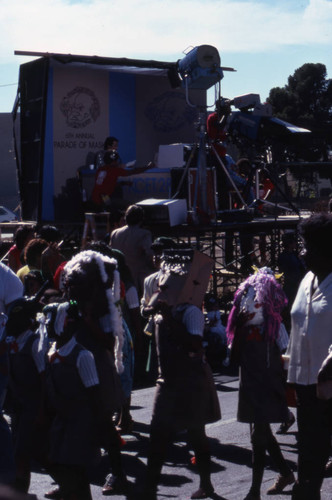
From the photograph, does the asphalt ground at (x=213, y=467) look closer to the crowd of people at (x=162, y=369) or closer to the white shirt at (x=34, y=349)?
the crowd of people at (x=162, y=369)

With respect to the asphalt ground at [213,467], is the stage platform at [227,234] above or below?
above

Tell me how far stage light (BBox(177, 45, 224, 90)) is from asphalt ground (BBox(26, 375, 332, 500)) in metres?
6.35

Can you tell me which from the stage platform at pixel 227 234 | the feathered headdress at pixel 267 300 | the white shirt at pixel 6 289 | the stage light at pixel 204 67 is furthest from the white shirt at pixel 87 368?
the stage light at pixel 204 67

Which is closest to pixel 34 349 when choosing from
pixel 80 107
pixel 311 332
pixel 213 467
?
pixel 311 332

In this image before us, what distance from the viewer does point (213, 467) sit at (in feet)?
19.9

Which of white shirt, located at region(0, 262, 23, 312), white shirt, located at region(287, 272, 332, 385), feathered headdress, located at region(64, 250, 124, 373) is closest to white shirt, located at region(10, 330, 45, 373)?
white shirt, located at region(0, 262, 23, 312)

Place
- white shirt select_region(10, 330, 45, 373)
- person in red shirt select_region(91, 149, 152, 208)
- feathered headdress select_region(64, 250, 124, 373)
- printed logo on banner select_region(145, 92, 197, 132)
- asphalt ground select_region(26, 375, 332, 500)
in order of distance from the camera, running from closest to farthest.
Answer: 1. feathered headdress select_region(64, 250, 124, 373)
2. white shirt select_region(10, 330, 45, 373)
3. asphalt ground select_region(26, 375, 332, 500)
4. person in red shirt select_region(91, 149, 152, 208)
5. printed logo on banner select_region(145, 92, 197, 132)

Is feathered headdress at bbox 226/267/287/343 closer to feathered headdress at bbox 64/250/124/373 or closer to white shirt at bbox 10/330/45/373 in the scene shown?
feathered headdress at bbox 64/250/124/373

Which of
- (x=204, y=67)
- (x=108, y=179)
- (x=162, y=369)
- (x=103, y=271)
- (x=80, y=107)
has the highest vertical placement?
(x=204, y=67)

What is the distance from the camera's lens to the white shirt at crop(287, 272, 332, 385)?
4.25 m

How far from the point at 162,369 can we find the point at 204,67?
27.2ft

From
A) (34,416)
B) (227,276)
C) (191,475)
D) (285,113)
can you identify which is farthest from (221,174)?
(285,113)

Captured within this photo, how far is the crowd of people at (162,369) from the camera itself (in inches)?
169

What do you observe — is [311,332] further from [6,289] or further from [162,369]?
[6,289]
